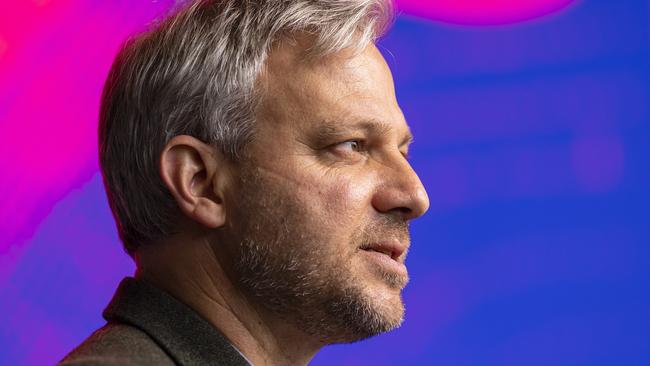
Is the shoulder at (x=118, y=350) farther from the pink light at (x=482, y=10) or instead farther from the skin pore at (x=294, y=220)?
the pink light at (x=482, y=10)

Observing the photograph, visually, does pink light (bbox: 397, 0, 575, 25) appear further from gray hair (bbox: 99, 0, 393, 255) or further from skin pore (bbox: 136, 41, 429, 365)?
skin pore (bbox: 136, 41, 429, 365)

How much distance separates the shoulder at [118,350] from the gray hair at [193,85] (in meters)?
0.18

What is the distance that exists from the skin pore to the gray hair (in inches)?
0.9

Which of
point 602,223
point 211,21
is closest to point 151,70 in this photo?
point 211,21

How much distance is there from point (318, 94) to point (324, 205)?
171mm

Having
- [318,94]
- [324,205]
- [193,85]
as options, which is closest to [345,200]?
[324,205]

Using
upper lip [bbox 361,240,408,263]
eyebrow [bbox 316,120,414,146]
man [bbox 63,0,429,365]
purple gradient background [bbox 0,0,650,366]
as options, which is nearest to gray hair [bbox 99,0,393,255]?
man [bbox 63,0,429,365]

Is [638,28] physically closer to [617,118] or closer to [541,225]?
[617,118]

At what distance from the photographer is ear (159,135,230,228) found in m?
1.60

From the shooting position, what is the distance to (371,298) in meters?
1.59

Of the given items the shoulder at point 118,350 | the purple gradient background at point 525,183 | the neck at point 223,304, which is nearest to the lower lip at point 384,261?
the neck at point 223,304

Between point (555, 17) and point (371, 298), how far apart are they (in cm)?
111

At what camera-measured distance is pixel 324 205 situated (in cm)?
158

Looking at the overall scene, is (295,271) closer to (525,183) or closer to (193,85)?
(193,85)
